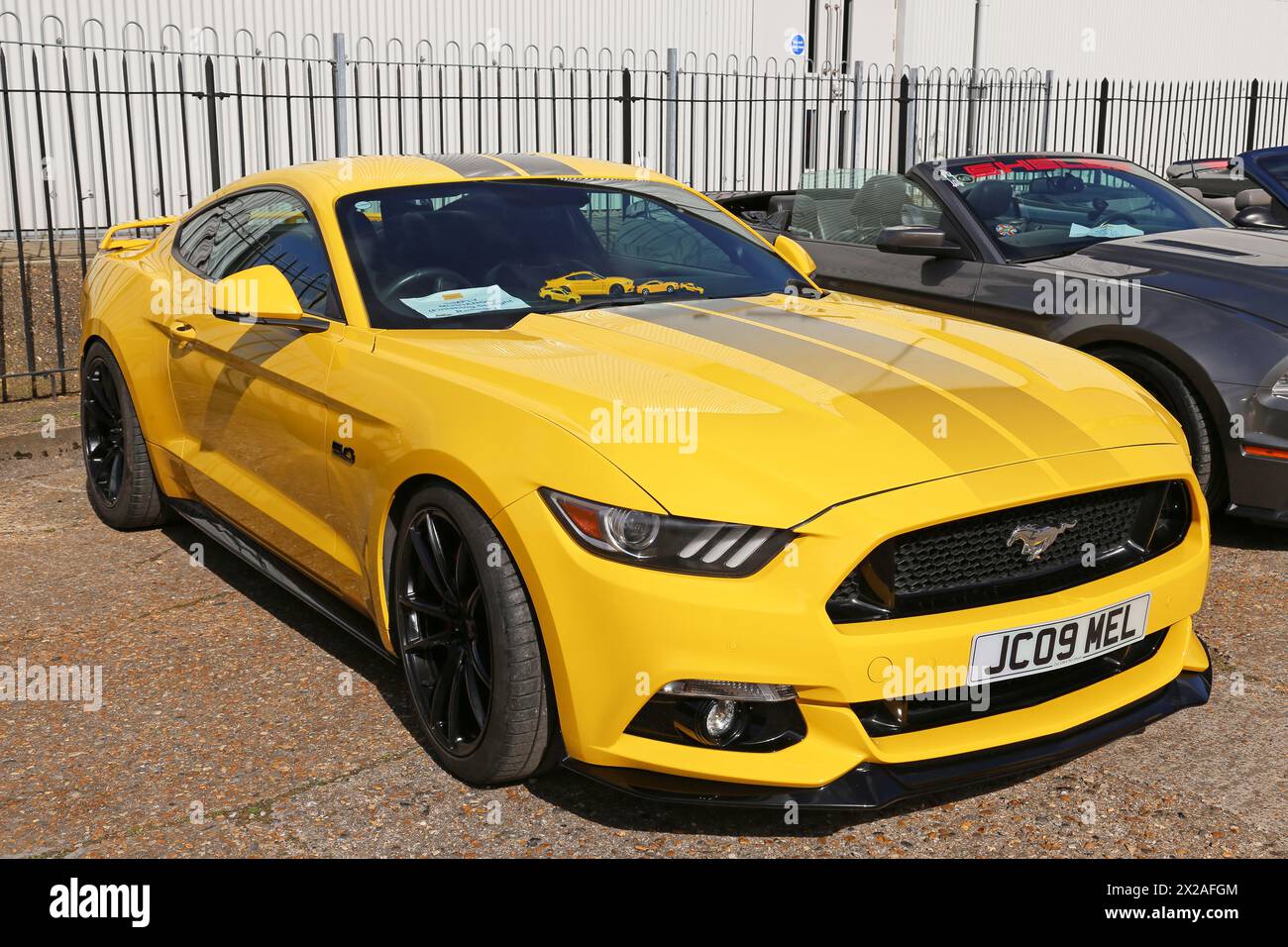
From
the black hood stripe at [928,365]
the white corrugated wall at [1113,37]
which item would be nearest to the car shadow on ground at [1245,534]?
the black hood stripe at [928,365]

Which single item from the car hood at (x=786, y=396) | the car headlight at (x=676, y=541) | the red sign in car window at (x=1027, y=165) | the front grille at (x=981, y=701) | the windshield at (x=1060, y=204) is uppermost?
the red sign in car window at (x=1027, y=165)

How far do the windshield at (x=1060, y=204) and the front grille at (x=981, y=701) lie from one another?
322cm

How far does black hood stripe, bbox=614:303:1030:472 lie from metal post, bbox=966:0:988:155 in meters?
12.8

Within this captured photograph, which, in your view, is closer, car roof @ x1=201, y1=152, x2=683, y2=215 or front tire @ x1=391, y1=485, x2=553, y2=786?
front tire @ x1=391, y1=485, x2=553, y2=786

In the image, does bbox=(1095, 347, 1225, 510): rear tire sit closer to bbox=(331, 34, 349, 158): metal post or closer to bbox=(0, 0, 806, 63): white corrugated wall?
bbox=(331, 34, 349, 158): metal post


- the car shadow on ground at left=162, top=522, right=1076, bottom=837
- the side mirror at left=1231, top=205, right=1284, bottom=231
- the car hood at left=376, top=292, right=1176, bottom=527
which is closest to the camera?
the car hood at left=376, top=292, right=1176, bottom=527

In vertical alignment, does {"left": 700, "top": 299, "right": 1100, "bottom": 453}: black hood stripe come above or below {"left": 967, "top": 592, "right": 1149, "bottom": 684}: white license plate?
above

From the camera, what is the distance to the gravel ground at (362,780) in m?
3.03

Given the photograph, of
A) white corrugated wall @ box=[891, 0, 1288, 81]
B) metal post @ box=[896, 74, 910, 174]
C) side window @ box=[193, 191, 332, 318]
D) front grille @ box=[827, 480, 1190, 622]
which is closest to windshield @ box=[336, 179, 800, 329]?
side window @ box=[193, 191, 332, 318]

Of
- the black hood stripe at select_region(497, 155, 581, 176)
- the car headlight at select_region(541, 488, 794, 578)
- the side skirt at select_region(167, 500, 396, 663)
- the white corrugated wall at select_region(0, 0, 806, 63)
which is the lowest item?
the side skirt at select_region(167, 500, 396, 663)

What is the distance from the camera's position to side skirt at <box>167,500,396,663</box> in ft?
12.3

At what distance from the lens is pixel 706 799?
2820mm

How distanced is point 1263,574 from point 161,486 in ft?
13.6

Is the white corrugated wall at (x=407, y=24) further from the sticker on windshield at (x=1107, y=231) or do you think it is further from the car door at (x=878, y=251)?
the sticker on windshield at (x=1107, y=231)
